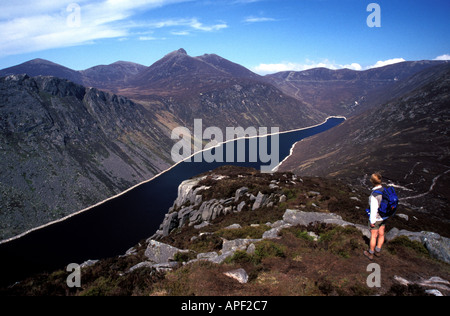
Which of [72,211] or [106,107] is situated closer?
[72,211]

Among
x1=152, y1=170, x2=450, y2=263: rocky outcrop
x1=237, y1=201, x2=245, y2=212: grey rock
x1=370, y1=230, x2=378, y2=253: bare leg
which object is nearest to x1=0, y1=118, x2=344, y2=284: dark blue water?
x1=152, y1=170, x2=450, y2=263: rocky outcrop

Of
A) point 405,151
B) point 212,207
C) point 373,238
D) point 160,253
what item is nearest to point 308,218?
point 373,238

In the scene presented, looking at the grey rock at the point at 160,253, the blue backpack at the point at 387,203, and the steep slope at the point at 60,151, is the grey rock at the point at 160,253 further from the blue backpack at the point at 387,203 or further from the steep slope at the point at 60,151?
the steep slope at the point at 60,151

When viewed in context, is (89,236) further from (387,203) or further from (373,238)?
(387,203)

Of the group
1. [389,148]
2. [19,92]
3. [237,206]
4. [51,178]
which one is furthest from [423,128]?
[19,92]

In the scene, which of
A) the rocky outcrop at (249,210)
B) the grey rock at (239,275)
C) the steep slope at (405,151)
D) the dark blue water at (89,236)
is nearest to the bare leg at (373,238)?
the rocky outcrop at (249,210)
